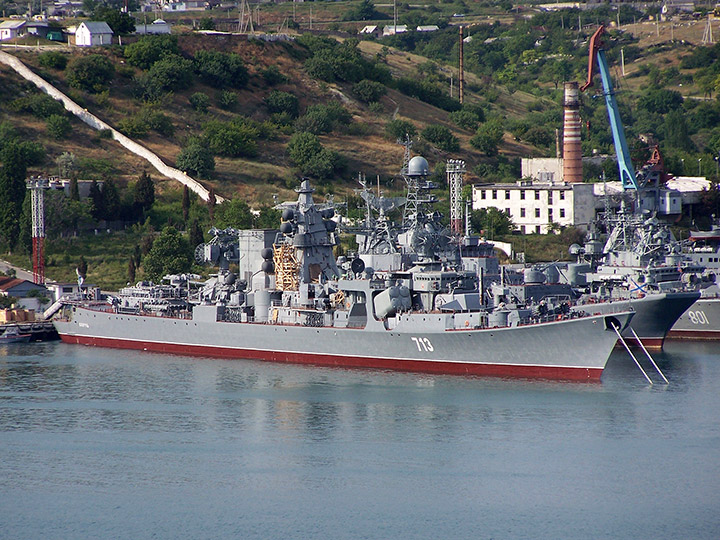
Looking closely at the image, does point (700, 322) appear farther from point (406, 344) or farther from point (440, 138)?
point (440, 138)

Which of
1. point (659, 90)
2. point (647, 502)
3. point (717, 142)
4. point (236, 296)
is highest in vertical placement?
point (659, 90)

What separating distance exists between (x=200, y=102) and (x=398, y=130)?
53.1 feet

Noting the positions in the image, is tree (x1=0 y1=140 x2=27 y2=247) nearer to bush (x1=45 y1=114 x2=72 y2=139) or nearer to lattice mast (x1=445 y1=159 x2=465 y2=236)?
bush (x1=45 y1=114 x2=72 y2=139)

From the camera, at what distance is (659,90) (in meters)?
135

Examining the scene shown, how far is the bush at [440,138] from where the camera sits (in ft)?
320

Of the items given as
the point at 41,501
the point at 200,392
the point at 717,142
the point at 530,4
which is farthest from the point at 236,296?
the point at 530,4

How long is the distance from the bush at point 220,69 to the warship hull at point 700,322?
5330cm

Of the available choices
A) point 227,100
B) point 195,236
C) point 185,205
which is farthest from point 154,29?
point 195,236

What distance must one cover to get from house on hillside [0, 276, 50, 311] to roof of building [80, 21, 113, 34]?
4258 cm

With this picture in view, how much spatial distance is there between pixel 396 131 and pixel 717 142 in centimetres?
3157

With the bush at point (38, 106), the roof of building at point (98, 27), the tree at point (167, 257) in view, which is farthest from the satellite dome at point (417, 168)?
the roof of building at point (98, 27)

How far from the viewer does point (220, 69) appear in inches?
3939

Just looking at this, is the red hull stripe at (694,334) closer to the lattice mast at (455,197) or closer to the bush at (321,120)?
the lattice mast at (455,197)

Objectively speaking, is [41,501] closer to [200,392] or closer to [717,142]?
[200,392]
